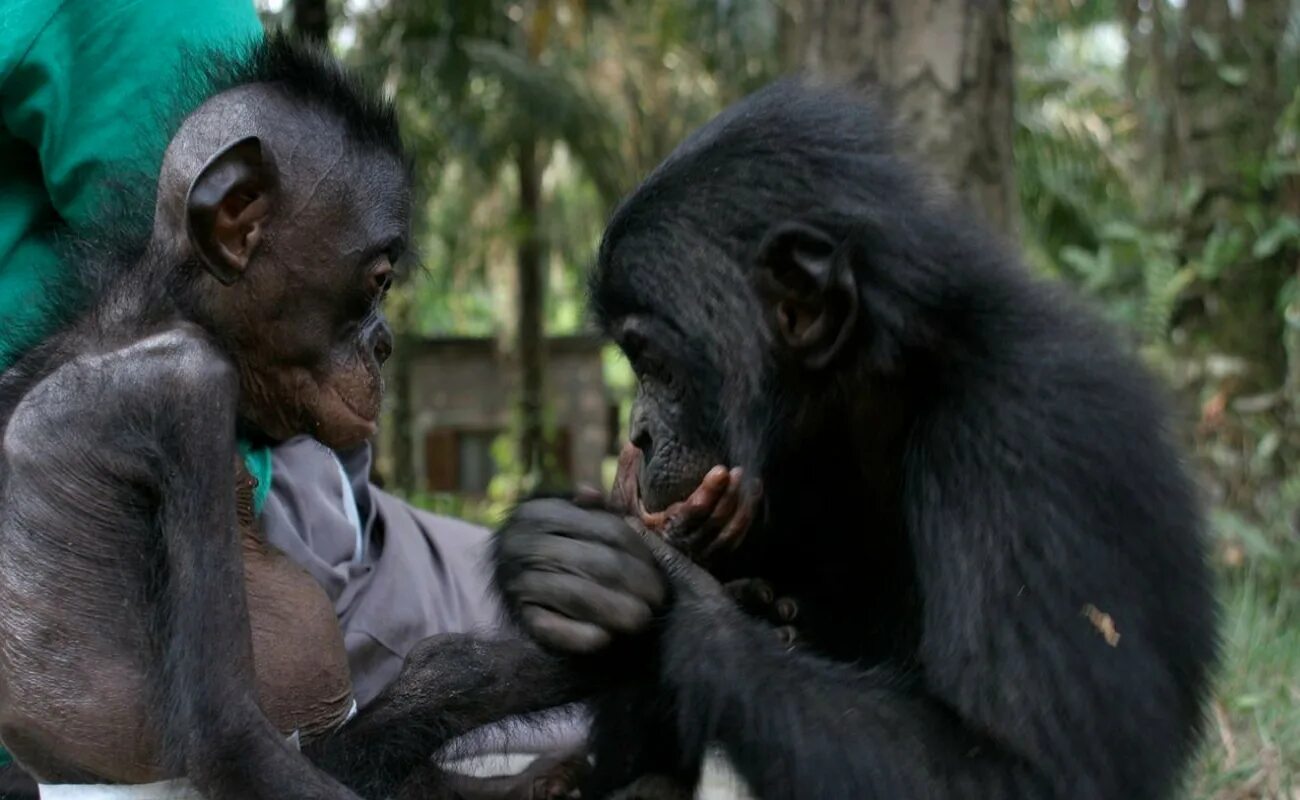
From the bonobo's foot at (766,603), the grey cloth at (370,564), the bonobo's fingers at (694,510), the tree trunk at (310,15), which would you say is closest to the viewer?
the bonobo's fingers at (694,510)

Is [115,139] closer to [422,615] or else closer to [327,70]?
[327,70]

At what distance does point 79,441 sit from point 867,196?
1.77 metres

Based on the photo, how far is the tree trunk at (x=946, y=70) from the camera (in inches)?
223

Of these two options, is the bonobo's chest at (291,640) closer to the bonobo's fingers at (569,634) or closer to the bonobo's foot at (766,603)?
the bonobo's fingers at (569,634)

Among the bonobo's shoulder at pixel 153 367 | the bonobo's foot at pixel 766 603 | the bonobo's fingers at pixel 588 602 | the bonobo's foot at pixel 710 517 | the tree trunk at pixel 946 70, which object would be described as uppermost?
the tree trunk at pixel 946 70

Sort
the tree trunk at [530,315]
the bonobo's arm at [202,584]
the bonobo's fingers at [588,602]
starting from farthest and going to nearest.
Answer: the tree trunk at [530,315]
the bonobo's fingers at [588,602]
the bonobo's arm at [202,584]

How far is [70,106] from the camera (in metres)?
3.54

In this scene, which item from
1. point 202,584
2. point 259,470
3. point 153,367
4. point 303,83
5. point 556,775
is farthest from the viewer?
point 259,470

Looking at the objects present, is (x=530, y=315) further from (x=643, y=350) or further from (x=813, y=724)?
(x=813, y=724)

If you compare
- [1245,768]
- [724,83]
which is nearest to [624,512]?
[1245,768]

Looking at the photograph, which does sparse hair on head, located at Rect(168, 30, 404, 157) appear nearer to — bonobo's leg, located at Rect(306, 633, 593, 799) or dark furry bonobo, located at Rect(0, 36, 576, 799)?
dark furry bonobo, located at Rect(0, 36, 576, 799)

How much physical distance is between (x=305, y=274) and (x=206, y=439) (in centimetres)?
44

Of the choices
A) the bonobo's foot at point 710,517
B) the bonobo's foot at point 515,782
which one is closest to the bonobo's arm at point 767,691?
the bonobo's foot at point 710,517

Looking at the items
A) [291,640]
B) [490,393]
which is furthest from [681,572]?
[490,393]
